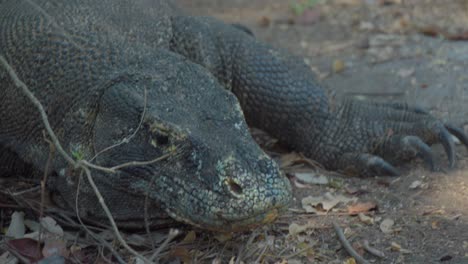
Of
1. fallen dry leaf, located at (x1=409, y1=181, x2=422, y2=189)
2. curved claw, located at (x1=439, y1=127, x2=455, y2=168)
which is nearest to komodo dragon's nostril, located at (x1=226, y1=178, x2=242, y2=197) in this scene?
fallen dry leaf, located at (x1=409, y1=181, x2=422, y2=189)

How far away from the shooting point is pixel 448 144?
4043 millimetres

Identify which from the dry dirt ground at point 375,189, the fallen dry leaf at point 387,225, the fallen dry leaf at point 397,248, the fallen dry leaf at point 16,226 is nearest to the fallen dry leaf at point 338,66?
the dry dirt ground at point 375,189

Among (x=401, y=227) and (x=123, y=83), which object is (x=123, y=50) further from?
(x=401, y=227)

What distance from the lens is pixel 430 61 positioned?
5617mm

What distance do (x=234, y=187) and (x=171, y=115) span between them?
44 cm

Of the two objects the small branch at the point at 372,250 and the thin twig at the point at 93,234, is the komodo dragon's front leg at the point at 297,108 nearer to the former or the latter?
the small branch at the point at 372,250

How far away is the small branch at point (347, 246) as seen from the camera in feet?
10.3

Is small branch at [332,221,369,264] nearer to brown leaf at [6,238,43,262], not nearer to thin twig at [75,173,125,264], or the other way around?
thin twig at [75,173,125,264]

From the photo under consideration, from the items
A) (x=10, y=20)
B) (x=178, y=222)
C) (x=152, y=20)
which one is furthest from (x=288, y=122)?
(x=10, y=20)

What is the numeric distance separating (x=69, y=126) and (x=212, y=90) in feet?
2.18

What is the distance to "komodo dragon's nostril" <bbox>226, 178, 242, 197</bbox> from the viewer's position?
282 centimetres

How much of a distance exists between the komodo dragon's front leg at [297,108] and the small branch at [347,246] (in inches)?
31.3

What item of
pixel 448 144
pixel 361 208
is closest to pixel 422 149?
pixel 448 144

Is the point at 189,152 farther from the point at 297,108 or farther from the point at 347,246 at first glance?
the point at 297,108
